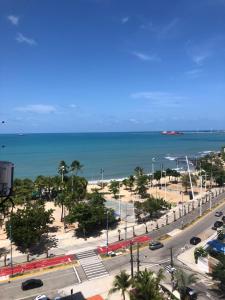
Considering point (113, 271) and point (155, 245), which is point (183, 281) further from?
point (155, 245)

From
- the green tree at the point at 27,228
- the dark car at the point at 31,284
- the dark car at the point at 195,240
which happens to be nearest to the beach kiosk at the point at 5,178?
the dark car at the point at 31,284

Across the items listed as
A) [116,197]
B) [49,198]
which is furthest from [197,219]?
[49,198]

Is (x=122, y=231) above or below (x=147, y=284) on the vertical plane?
below

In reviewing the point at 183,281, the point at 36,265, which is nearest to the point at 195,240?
the point at 183,281

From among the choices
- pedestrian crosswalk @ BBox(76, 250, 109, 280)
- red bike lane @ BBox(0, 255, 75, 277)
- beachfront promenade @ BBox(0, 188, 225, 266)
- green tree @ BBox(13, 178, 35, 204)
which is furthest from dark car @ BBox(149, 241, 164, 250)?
green tree @ BBox(13, 178, 35, 204)

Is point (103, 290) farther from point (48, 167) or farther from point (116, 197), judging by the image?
point (48, 167)

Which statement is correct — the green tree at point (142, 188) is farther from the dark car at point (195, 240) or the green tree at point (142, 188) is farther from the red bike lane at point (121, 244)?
the dark car at point (195, 240)
